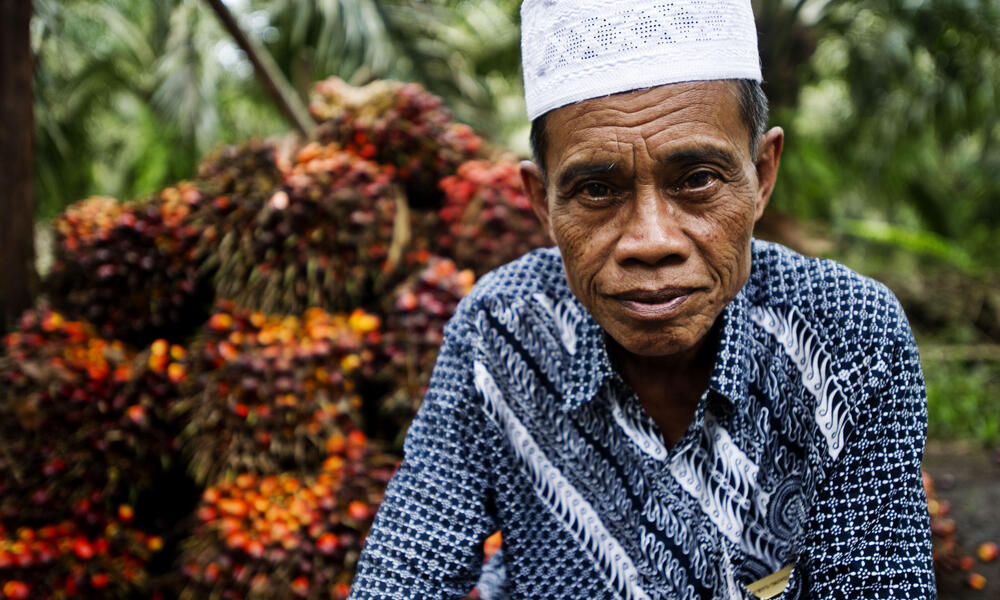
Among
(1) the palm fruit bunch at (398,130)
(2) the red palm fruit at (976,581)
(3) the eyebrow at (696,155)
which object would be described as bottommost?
(2) the red palm fruit at (976,581)

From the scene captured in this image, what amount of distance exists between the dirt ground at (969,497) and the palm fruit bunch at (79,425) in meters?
3.03

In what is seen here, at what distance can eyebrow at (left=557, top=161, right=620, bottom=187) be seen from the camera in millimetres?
1102

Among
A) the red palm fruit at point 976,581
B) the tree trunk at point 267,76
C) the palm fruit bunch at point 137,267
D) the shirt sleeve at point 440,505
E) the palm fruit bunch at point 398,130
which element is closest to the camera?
the shirt sleeve at point 440,505

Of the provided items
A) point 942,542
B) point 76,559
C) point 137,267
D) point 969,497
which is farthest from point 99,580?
point 969,497

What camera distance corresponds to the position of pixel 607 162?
3.60ft

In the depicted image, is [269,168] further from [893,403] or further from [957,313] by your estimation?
[957,313]

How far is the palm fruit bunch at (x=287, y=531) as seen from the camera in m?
2.22

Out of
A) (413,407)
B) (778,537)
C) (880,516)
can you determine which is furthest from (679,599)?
(413,407)

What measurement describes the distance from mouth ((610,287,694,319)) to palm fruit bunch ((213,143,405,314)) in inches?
66.9

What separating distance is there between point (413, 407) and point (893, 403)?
5.30ft

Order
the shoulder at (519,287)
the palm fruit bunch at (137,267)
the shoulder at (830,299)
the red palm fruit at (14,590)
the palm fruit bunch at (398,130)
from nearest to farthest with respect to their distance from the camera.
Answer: the shoulder at (830,299) → the shoulder at (519,287) → the red palm fruit at (14,590) → the palm fruit bunch at (137,267) → the palm fruit bunch at (398,130)

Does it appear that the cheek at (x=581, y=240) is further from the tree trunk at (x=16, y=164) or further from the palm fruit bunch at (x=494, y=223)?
the tree trunk at (x=16, y=164)

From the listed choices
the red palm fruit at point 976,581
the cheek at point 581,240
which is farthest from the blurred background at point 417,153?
the cheek at point 581,240

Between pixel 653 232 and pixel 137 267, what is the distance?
2.49m
